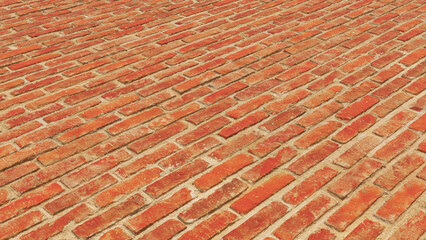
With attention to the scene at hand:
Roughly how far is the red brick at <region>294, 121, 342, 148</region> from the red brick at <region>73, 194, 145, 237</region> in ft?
2.55

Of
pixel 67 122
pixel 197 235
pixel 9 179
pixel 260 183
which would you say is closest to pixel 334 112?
pixel 260 183

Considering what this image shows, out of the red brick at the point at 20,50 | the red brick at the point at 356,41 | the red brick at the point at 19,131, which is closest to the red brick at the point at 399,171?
the red brick at the point at 356,41

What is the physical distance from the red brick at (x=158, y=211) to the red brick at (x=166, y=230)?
0.12 feet

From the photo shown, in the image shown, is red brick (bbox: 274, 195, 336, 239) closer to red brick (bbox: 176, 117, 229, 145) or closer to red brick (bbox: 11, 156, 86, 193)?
red brick (bbox: 176, 117, 229, 145)

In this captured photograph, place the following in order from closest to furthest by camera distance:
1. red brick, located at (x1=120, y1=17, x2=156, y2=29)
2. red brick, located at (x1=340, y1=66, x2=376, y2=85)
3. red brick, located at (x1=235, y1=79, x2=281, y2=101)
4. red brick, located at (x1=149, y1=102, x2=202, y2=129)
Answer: red brick, located at (x1=149, y1=102, x2=202, y2=129) < red brick, located at (x1=235, y1=79, x2=281, y2=101) < red brick, located at (x1=340, y1=66, x2=376, y2=85) < red brick, located at (x1=120, y1=17, x2=156, y2=29)

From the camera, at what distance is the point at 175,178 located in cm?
207

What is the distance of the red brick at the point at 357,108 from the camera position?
8.09ft

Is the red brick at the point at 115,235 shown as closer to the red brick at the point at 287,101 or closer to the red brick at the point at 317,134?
the red brick at the point at 317,134

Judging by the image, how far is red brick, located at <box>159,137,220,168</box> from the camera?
7.05ft

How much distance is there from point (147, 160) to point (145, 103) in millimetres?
469

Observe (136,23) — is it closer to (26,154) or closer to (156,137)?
(156,137)

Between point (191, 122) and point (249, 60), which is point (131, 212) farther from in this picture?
point (249, 60)

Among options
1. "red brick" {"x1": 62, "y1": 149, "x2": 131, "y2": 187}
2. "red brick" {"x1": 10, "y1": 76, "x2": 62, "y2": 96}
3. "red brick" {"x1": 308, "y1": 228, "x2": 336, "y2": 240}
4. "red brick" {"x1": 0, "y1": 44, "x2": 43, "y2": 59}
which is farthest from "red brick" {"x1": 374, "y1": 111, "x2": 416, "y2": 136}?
"red brick" {"x1": 0, "y1": 44, "x2": 43, "y2": 59}

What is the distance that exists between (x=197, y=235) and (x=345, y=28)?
2124 millimetres
